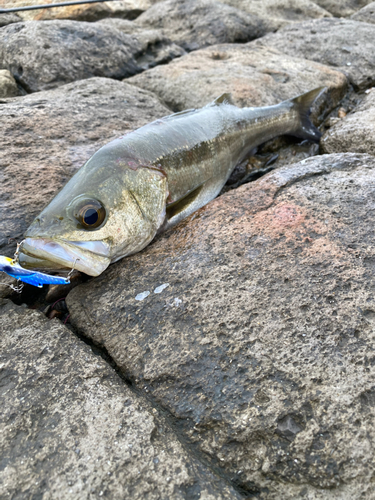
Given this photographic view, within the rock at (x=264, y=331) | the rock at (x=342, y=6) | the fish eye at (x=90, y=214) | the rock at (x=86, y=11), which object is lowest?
the rock at (x=342, y=6)

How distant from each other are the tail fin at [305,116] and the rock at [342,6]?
7.18 metres

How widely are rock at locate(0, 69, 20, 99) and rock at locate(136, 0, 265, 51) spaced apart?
3.82 m

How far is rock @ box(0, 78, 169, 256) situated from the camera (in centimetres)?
289

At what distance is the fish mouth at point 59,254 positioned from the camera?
2143 mm

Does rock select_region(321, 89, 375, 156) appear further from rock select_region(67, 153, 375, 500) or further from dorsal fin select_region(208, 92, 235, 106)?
dorsal fin select_region(208, 92, 235, 106)

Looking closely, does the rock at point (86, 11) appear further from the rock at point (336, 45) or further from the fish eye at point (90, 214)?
the fish eye at point (90, 214)

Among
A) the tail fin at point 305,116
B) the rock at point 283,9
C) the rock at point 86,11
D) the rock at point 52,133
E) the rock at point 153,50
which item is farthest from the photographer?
the rock at point 283,9

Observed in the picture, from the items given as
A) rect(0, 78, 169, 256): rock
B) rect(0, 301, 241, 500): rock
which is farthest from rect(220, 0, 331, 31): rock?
rect(0, 301, 241, 500): rock

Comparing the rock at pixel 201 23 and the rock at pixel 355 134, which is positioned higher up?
the rock at pixel 201 23

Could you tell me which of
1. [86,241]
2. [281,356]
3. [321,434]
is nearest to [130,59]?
[86,241]

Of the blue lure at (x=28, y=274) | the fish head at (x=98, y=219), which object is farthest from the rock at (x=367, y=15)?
the blue lure at (x=28, y=274)

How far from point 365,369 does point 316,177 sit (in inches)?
69.1

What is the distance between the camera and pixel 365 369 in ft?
5.87

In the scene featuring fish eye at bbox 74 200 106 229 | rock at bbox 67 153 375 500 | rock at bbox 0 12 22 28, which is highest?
rock at bbox 0 12 22 28
